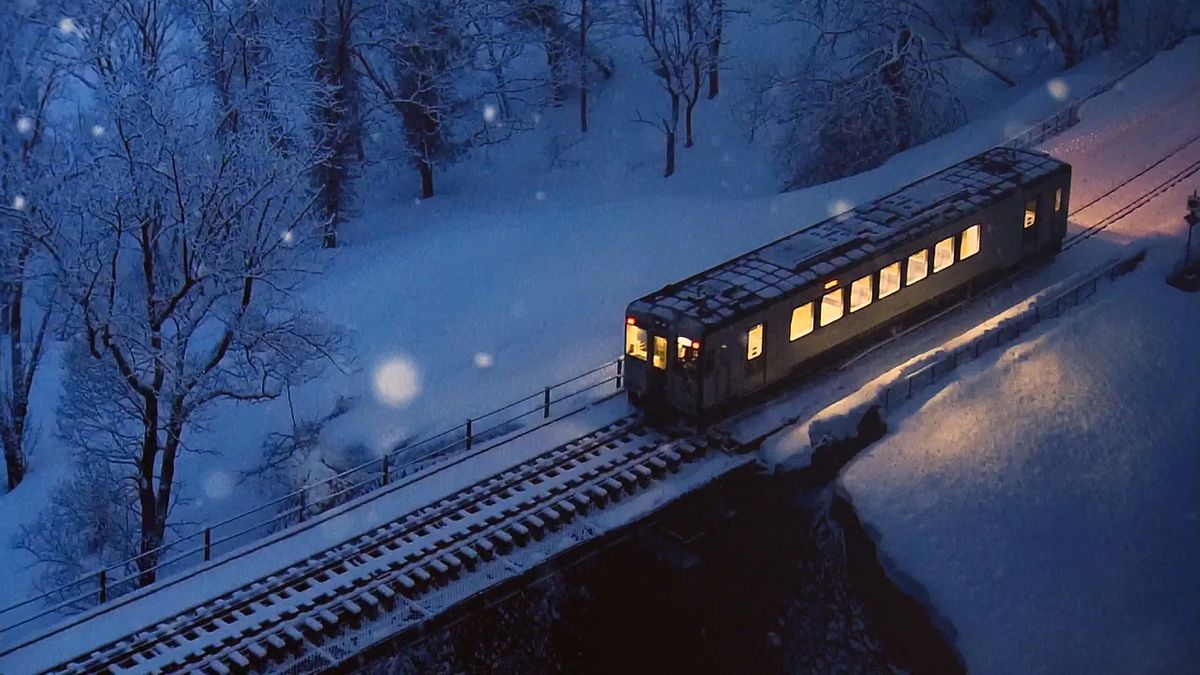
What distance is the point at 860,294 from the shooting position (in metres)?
28.8

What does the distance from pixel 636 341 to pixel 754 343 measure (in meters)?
2.27

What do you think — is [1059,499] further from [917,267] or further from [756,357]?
[917,267]

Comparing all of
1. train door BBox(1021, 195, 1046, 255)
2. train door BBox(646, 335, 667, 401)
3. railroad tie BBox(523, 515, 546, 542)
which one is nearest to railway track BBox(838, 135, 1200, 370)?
Result: train door BBox(1021, 195, 1046, 255)

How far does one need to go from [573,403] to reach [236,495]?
332 inches

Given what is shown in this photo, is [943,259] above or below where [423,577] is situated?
above

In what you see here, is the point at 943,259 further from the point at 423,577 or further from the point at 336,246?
the point at 336,246

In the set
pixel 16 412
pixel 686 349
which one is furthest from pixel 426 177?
pixel 686 349

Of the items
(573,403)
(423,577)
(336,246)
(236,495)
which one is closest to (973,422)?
(573,403)

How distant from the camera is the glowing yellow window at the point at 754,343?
2666 centimetres

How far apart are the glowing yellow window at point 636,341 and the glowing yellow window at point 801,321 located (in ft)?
9.46

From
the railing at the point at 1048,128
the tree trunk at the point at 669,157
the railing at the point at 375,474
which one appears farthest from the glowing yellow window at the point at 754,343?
the tree trunk at the point at 669,157

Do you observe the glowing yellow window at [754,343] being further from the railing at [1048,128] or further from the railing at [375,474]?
the railing at [1048,128]

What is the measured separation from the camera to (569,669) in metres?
24.2

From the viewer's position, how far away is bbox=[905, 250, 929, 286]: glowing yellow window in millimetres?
29672
